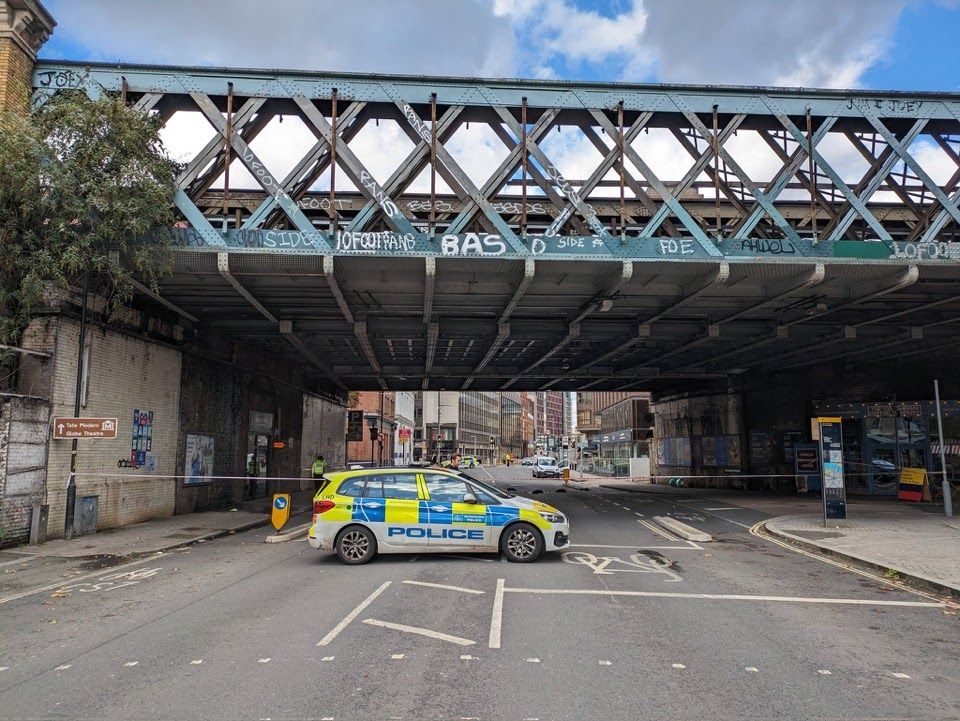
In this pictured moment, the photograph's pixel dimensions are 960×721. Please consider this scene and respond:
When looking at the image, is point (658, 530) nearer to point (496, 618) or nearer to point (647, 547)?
point (647, 547)

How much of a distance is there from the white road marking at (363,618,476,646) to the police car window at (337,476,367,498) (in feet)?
13.1

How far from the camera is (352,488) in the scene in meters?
Answer: 11.0

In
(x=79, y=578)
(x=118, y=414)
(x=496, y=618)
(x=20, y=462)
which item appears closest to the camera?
(x=496, y=618)

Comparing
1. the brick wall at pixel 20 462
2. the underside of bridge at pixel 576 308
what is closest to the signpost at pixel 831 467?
the underside of bridge at pixel 576 308

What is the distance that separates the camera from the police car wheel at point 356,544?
10727mm

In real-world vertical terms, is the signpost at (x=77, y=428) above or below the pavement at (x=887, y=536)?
above

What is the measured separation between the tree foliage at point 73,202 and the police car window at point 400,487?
6.67 m

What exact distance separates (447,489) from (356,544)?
5.67 ft

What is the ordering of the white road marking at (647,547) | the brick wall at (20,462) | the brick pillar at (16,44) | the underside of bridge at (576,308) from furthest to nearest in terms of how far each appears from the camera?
the underside of bridge at (576,308)
the brick pillar at (16,44)
the white road marking at (647,547)
the brick wall at (20,462)

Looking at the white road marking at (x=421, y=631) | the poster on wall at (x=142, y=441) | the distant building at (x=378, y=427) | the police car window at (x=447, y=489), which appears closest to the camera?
the white road marking at (x=421, y=631)

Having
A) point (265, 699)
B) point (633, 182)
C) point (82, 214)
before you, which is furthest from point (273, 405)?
point (265, 699)

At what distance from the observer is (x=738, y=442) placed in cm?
3262

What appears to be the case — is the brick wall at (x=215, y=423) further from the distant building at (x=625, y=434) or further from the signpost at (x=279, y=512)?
the distant building at (x=625, y=434)

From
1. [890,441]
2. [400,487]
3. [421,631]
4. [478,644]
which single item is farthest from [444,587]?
[890,441]
